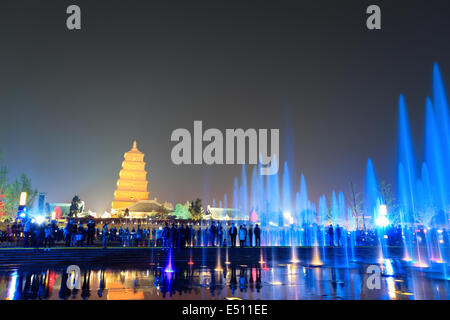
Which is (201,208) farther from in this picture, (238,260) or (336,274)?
(336,274)

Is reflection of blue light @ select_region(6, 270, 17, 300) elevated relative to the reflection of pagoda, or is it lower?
lower

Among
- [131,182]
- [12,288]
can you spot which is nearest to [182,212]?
[131,182]

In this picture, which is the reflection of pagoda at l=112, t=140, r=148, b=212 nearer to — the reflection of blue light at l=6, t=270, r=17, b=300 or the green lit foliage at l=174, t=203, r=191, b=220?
the green lit foliage at l=174, t=203, r=191, b=220

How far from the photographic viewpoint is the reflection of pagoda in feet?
340

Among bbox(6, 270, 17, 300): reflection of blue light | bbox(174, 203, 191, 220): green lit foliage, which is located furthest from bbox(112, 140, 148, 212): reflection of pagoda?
bbox(6, 270, 17, 300): reflection of blue light

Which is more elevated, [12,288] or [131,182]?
[131,182]

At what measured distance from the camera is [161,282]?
881 centimetres

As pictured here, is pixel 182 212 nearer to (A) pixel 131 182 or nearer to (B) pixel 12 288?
(A) pixel 131 182

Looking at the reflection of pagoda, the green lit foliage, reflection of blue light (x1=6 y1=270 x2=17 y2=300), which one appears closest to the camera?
reflection of blue light (x1=6 y1=270 x2=17 y2=300)

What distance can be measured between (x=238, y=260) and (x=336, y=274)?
5950 mm

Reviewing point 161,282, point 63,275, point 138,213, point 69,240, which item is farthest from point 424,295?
point 138,213

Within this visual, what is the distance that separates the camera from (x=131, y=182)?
349ft

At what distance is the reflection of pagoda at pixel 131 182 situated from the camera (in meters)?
104

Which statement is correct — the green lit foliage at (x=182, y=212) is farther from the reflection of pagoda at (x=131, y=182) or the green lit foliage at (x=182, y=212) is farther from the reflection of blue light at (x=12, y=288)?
the reflection of blue light at (x=12, y=288)
